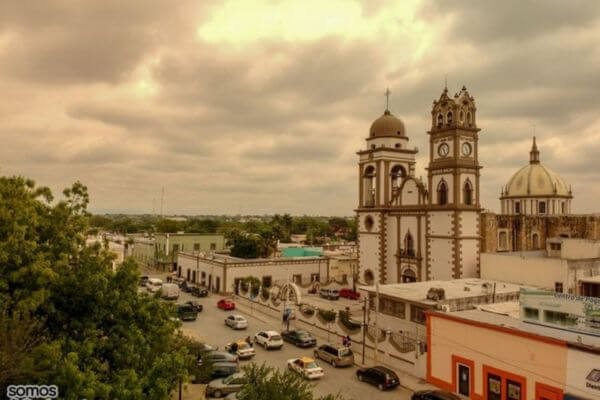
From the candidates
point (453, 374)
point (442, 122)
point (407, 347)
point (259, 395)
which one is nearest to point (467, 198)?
point (442, 122)

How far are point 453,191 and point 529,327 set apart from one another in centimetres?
2024

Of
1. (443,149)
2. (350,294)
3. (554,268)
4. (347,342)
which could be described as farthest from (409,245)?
(347,342)

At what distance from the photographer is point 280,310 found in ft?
142

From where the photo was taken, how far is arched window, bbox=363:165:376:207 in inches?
1917

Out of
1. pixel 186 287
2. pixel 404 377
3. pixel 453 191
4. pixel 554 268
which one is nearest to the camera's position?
pixel 404 377

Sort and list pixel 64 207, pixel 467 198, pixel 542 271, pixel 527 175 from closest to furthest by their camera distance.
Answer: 1. pixel 64 207
2. pixel 542 271
3. pixel 467 198
4. pixel 527 175

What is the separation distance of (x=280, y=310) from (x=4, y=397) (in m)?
31.6

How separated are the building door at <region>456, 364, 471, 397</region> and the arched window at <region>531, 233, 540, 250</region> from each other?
3061cm

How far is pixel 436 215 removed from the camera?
4200 centimetres

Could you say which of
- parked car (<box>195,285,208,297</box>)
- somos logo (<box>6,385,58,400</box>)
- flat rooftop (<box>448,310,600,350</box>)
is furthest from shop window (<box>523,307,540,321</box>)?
parked car (<box>195,285,208,297</box>)

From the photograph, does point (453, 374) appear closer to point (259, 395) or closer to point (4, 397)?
point (259, 395)

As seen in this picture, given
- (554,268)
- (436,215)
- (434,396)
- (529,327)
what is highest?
(436,215)

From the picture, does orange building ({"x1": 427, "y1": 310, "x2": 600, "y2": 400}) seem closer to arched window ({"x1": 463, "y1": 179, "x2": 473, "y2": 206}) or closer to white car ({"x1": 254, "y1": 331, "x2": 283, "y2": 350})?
white car ({"x1": 254, "y1": 331, "x2": 283, "y2": 350})

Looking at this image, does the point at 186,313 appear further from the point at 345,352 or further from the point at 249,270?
the point at 345,352
